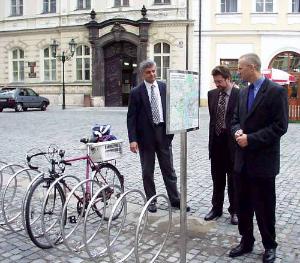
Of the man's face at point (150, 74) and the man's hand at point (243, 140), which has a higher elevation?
the man's face at point (150, 74)

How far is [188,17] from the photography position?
93.5 ft

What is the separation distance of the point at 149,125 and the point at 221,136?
93 centimetres

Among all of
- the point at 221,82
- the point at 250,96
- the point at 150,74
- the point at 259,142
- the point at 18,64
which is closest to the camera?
the point at 259,142

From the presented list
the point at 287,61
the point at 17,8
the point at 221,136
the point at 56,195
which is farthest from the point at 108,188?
the point at 17,8

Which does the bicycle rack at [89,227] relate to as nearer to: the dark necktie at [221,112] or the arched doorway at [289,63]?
the dark necktie at [221,112]

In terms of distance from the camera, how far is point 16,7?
111 feet

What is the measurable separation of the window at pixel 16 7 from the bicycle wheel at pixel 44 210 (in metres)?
31.8

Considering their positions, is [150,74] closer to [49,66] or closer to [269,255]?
[269,255]

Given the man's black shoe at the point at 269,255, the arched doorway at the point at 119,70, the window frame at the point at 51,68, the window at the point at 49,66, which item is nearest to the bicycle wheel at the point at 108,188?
the man's black shoe at the point at 269,255

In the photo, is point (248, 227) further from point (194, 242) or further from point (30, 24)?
point (30, 24)

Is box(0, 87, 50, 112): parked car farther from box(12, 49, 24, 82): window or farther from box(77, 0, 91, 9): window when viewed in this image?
box(77, 0, 91, 9): window

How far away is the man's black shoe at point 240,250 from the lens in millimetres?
4305

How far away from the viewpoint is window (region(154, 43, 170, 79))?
29078 mm

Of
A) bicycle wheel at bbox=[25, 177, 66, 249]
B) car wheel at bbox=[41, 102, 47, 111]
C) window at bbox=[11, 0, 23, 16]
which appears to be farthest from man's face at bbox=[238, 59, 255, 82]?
window at bbox=[11, 0, 23, 16]
